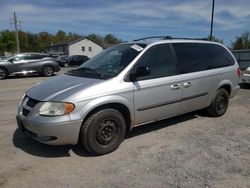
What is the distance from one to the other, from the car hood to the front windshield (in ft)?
0.82

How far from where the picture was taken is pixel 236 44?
45812 millimetres

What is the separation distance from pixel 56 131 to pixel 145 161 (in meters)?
1.37

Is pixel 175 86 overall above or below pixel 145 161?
above

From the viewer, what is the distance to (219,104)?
6.15 meters

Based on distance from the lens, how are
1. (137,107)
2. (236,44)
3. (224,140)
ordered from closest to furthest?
(137,107)
(224,140)
(236,44)

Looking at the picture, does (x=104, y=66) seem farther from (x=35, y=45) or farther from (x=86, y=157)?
(x=35, y=45)

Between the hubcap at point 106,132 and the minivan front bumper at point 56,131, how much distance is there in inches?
13.9

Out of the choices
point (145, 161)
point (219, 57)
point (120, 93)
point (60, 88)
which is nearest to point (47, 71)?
point (219, 57)

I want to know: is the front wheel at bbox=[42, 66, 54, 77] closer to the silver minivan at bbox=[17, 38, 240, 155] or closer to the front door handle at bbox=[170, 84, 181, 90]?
the silver minivan at bbox=[17, 38, 240, 155]

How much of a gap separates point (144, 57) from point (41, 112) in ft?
6.45

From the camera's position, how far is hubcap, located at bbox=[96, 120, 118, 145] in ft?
13.3

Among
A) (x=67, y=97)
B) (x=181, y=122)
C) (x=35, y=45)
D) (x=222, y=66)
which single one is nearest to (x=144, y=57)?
(x=67, y=97)

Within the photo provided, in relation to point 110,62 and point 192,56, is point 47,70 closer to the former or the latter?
point 110,62

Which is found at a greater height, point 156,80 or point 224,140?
point 156,80
